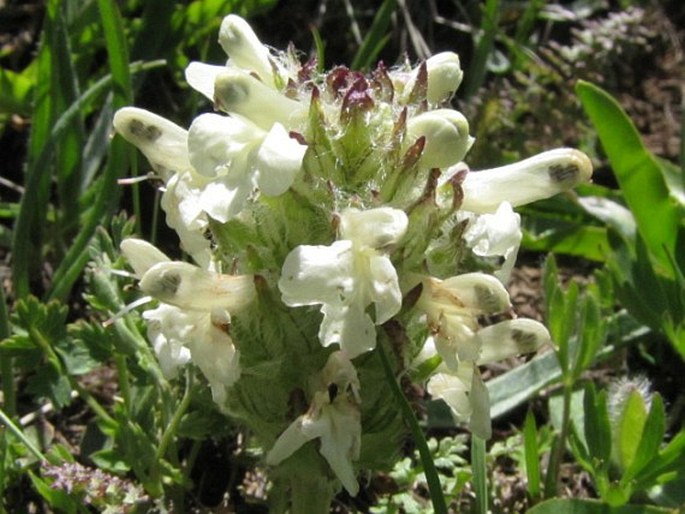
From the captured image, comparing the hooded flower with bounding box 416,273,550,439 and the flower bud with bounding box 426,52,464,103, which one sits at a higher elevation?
the flower bud with bounding box 426,52,464,103

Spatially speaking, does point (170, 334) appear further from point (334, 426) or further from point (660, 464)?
point (660, 464)

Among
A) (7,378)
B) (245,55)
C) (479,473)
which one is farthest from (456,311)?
(7,378)

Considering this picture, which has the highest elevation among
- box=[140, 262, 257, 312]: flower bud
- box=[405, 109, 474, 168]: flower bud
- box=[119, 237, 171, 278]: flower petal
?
box=[405, 109, 474, 168]: flower bud

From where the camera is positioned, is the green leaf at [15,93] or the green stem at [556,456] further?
the green leaf at [15,93]

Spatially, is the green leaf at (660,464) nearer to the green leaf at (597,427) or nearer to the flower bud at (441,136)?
the green leaf at (597,427)

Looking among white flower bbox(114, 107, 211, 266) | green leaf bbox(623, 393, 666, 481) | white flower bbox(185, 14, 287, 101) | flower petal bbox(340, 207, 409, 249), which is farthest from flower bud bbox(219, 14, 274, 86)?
green leaf bbox(623, 393, 666, 481)

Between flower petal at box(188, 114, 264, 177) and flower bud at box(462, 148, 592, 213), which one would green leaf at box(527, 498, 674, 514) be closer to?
flower bud at box(462, 148, 592, 213)

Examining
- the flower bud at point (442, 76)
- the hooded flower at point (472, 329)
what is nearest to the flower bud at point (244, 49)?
the flower bud at point (442, 76)
